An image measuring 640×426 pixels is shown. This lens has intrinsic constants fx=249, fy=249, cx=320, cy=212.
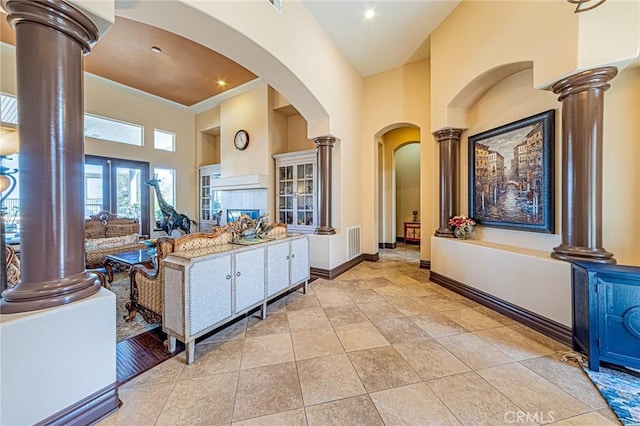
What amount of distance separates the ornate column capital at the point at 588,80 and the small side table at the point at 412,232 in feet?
17.8

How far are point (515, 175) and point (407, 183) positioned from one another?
16.1 feet

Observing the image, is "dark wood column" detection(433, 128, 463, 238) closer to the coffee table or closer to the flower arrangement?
the flower arrangement

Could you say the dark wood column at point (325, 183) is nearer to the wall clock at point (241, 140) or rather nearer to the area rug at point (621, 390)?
the wall clock at point (241, 140)

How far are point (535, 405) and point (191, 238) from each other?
114 inches

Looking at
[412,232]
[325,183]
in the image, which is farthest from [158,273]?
[412,232]

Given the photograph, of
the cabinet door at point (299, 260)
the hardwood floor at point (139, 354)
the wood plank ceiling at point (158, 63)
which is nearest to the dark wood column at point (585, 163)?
the cabinet door at point (299, 260)

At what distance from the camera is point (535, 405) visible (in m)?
1.60

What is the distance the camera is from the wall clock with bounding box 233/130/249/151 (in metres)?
5.93

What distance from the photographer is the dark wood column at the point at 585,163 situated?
228 centimetres

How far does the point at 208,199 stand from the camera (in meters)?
7.38

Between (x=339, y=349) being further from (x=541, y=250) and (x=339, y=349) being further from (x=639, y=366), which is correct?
(x=541, y=250)

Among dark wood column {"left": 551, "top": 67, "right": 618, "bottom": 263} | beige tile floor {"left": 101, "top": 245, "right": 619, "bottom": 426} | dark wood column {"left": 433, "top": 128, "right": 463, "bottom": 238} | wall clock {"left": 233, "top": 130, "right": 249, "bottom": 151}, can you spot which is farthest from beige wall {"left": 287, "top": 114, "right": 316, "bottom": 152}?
dark wood column {"left": 551, "top": 67, "right": 618, "bottom": 263}

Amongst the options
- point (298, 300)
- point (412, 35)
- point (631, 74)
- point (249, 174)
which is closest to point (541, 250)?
point (631, 74)

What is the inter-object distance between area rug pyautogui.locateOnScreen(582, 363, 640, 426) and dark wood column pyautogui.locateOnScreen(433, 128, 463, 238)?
2313 millimetres
